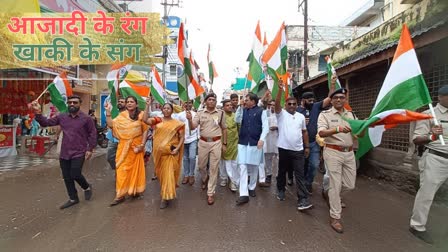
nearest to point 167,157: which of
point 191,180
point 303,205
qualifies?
point 191,180

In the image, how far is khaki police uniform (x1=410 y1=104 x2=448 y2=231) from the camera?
362 centimetres

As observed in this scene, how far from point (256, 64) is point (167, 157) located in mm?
2411

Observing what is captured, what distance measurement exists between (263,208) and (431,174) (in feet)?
7.32

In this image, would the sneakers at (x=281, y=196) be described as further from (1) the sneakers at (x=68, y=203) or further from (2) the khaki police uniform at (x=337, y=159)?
(1) the sneakers at (x=68, y=203)

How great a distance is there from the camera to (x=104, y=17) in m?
7.90

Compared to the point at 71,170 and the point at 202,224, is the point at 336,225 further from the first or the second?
the point at 71,170

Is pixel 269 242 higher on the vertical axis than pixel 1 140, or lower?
lower

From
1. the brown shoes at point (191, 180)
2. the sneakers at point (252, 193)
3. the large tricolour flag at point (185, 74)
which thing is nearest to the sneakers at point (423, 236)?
the sneakers at point (252, 193)

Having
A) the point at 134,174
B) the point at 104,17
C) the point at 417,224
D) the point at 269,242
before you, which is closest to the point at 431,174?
the point at 417,224

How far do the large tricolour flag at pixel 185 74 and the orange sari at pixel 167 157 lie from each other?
27.2 inches

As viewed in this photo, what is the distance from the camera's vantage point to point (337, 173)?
4004 millimetres

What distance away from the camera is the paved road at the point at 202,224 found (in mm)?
3477

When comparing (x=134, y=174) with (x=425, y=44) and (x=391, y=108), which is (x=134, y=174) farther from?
(x=425, y=44)

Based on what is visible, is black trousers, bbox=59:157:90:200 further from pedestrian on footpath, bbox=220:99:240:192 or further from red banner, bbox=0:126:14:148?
red banner, bbox=0:126:14:148
